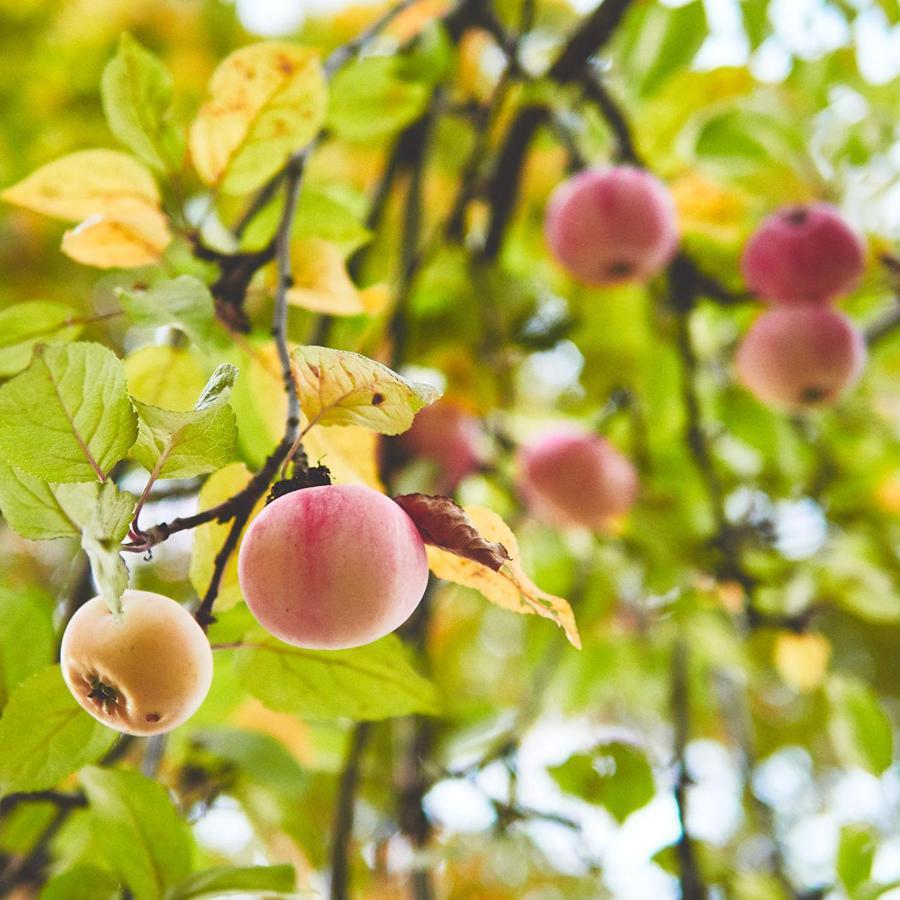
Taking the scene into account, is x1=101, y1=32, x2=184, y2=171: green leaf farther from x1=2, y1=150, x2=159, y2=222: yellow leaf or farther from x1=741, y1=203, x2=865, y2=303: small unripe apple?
x1=741, y1=203, x2=865, y2=303: small unripe apple

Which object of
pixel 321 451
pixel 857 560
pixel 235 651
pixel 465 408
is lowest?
pixel 857 560

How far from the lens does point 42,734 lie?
49 centimetres

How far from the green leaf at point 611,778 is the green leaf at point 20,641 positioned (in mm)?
527

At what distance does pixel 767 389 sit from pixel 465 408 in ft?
1.14

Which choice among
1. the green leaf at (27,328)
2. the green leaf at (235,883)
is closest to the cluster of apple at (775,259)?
the green leaf at (27,328)

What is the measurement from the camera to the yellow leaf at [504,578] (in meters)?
0.41

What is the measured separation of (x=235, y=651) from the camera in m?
0.55

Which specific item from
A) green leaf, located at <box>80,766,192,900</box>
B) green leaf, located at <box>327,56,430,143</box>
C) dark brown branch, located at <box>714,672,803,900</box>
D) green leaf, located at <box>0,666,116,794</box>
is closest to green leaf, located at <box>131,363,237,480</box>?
green leaf, located at <box>0,666,116,794</box>

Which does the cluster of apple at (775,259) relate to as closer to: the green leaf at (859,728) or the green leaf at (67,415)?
the green leaf at (859,728)

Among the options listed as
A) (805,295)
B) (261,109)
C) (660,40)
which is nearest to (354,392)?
(261,109)

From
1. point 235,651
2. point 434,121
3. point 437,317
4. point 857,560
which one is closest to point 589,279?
point 437,317

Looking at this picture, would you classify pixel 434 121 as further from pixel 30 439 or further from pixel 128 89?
pixel 30 439

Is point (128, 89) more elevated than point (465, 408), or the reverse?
A: point (128, 89)

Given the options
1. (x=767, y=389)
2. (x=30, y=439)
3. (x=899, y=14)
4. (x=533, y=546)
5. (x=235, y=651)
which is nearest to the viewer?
(x=30, y=439)
